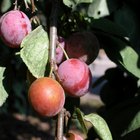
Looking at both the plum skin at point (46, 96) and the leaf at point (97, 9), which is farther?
the leaf at point (97, 9)

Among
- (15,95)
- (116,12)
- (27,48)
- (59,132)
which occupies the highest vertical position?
(27,48)

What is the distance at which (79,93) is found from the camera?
83 cm

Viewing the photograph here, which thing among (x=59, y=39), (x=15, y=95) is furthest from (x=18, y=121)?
(x=59, y=39)

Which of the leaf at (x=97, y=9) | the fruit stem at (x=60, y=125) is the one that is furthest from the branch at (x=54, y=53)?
the leaf at (x=97, y=9)

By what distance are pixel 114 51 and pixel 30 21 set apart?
0.88ft

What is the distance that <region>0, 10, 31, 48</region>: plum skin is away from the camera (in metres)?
0.86

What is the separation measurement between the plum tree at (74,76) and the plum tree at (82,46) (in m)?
0.05

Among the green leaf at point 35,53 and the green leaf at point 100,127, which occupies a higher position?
the green leaf at point 35,53

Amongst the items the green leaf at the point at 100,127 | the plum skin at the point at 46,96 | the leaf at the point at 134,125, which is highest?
the plum skin at the point at 46,96

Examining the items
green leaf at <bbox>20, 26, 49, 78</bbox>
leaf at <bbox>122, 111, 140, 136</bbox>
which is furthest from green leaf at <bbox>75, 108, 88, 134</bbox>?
leaf at <bbox>122, 111, 140, 136</bbox>

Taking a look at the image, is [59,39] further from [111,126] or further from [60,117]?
[111,126]

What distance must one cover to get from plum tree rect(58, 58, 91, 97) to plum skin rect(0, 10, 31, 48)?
0.10 m

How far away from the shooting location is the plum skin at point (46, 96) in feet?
2.43

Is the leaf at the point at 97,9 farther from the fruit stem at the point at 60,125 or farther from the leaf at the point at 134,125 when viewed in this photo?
the fruit stem at the point at 60,125
